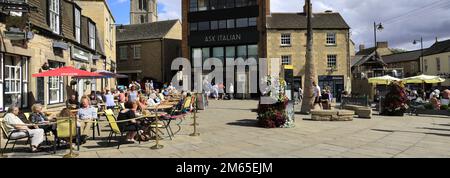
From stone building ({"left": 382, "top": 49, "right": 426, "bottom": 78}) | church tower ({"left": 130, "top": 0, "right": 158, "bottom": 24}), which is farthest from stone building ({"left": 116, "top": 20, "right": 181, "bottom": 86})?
stone building ({"left": 382, "top": 49, "right": 426, "bottom": 78})

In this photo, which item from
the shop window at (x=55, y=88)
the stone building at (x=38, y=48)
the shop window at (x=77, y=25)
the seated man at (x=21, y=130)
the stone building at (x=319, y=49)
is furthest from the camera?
the stone building at (x=319, y=49)

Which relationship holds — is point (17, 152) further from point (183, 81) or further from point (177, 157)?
point (183, 81)

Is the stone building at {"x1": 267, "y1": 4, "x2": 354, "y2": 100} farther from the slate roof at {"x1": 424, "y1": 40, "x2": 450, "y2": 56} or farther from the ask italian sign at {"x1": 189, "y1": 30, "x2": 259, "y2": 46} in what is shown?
the slate roof at {"x1": 424, "y1": 40, "x2": 450, "y2": 56}

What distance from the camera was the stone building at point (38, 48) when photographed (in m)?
10.2

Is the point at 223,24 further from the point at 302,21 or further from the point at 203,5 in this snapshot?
the point at 302,21

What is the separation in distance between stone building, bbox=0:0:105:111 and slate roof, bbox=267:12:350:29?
2128 centimetres

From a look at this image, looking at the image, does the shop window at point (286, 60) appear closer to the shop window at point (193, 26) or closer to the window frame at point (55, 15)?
the shop window at point (193, 26)

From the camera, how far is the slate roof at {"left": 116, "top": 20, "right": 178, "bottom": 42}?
4216cm

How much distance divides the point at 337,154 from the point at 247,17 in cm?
3003

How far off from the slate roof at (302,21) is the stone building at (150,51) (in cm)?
1310

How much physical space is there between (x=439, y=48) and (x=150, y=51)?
4050cm

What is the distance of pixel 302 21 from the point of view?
35656 millimetres

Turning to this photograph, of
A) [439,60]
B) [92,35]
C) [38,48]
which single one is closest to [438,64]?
[439,60]

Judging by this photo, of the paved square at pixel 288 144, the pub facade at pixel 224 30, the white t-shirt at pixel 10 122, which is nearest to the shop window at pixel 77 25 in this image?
the paved square at pixel 288 144
